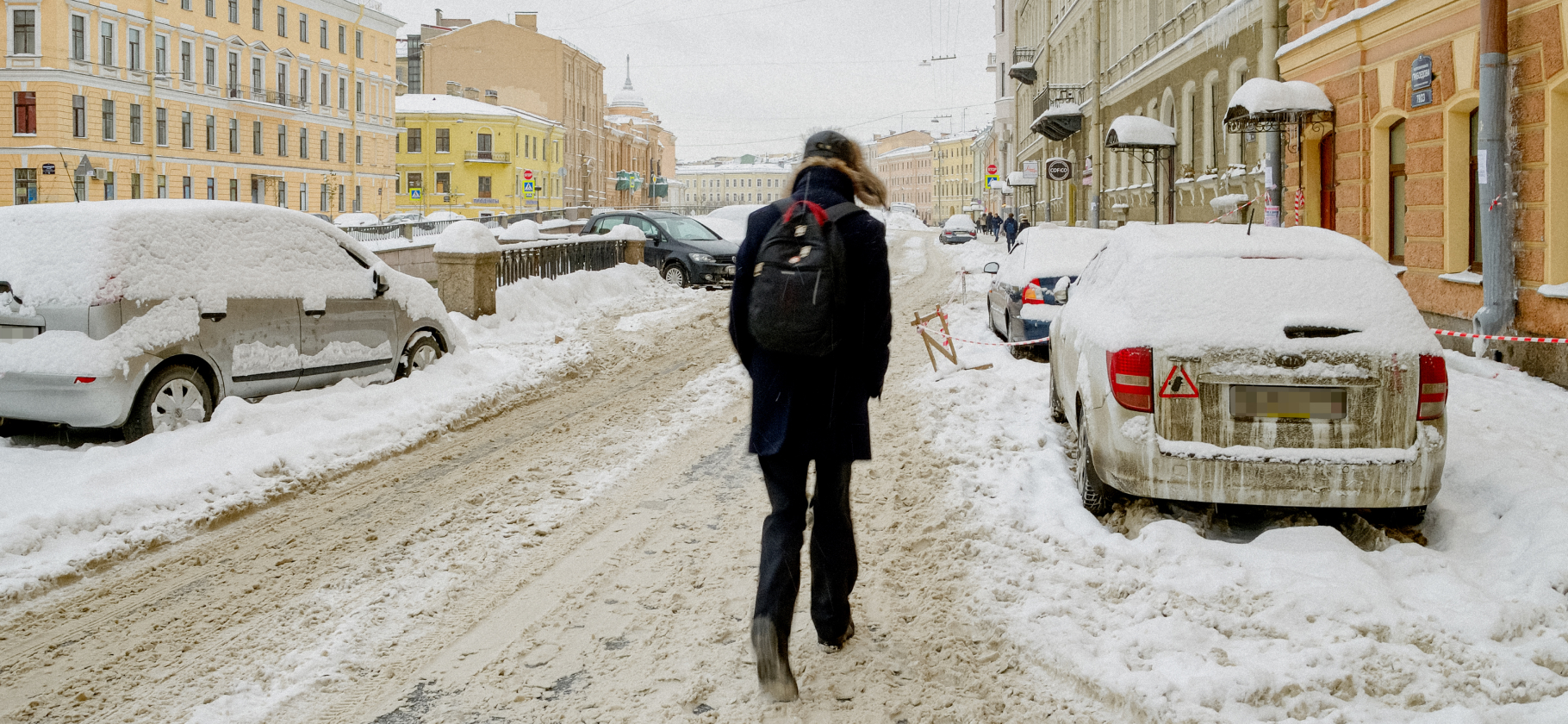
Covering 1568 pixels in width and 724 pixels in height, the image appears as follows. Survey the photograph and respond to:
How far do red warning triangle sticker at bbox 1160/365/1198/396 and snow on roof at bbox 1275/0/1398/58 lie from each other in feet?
31.6

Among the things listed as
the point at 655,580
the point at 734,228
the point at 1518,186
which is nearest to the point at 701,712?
the point at 655,580

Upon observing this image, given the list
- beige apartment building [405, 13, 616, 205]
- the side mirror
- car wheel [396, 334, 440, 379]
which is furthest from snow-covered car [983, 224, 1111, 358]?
beige apartment building [405, 13, 616, 205]

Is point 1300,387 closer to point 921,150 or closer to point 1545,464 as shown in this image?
point 1545,464

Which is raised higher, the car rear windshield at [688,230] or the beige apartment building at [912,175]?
the beige apartment building at [912,175]

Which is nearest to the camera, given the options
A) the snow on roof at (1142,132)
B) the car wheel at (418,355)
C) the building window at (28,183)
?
the car wheel at (418,355)

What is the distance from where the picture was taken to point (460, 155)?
83.2m

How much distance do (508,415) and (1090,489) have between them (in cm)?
510

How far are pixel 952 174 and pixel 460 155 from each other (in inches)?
3817

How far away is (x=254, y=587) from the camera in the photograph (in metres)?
5.18

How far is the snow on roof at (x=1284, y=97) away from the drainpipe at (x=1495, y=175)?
13.4ft

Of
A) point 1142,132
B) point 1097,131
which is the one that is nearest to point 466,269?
point 1142,132

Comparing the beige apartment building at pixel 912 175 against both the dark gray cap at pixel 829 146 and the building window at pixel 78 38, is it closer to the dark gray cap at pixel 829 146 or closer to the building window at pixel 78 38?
the building window at pixel 78 38

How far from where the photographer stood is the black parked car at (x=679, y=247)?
22969 millimetres

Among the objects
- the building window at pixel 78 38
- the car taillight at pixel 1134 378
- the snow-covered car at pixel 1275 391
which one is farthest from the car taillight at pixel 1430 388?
the building window at pixel 78 38
